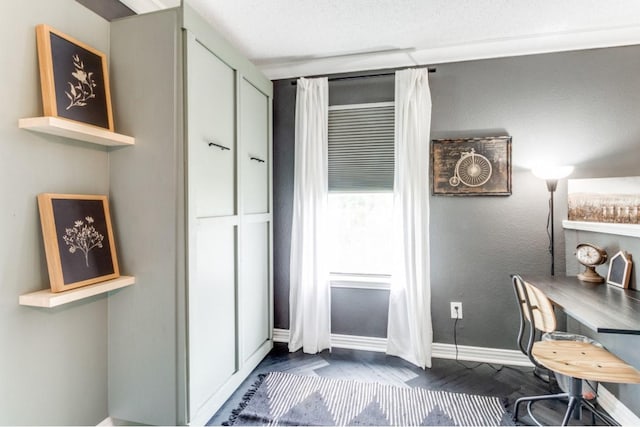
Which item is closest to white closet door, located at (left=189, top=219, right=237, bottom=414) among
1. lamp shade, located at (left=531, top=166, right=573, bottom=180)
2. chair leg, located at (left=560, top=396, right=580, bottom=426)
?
chair leg, located at (left=560, top=396, right=580, bottom=426)

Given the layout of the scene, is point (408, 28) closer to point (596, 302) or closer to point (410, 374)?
point (596, 302)

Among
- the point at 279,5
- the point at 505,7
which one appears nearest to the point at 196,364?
the point at 279,5

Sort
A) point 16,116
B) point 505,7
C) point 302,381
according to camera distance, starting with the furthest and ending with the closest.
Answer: point 302,381, point 505,7, point 16,116

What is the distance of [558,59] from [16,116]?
133 inches

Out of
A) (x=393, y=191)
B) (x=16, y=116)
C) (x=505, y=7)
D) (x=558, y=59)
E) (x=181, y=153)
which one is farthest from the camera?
(x=393, y=191)

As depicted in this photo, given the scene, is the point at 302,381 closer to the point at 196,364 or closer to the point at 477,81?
the point at 196,364

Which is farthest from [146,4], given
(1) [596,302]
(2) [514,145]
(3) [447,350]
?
(3) [447,350]

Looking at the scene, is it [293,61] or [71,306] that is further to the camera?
[293,61]

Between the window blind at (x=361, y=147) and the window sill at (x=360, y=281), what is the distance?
766 millimetres

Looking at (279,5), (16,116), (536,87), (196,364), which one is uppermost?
(279,5)

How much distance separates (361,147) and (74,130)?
2.02 m

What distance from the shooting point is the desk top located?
1.38m

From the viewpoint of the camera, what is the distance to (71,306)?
156 centimetres

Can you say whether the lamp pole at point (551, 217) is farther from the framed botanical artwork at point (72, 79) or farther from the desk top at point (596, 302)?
the framed botanical artwork at point (72, 79)
